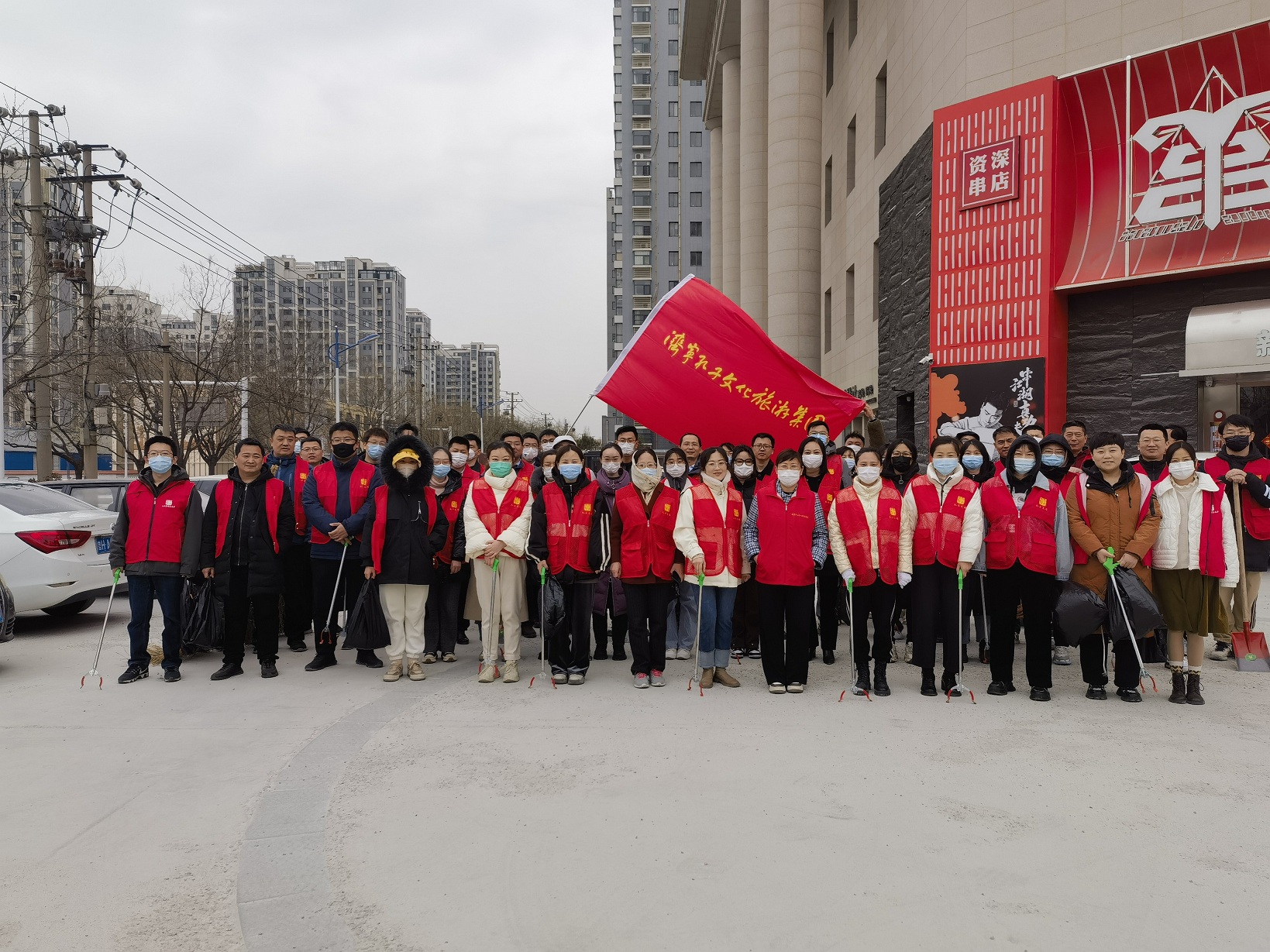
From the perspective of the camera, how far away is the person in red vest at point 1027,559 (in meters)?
6.11

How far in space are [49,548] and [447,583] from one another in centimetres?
453

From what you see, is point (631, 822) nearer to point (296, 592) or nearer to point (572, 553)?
point (572, 553)

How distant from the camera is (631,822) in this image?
13.0 feet

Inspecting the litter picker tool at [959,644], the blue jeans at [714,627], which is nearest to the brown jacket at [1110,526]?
the litter picker tool at [959,644]

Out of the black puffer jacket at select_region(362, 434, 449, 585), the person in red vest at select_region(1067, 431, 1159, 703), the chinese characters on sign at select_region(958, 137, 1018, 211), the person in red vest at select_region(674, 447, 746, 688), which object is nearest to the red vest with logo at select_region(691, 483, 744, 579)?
the person in red vest at select_region(674, 447, 746, 688)

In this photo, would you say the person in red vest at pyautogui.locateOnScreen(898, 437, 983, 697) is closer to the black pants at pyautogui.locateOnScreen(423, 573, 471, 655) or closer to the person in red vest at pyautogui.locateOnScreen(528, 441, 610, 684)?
the person in red vest at pyautogui.locateOnScreen(528, 441, 610, 684)

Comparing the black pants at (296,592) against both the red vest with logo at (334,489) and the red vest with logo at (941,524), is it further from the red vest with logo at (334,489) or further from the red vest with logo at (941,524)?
the red vest with logo at (941,524)

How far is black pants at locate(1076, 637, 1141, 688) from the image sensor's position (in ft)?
20.0

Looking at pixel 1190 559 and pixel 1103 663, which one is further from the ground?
pixel 1190 559

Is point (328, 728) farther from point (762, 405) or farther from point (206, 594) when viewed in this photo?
point (762, 405)

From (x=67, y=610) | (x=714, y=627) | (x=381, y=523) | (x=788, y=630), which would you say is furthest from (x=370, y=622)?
(x=67, y=610)

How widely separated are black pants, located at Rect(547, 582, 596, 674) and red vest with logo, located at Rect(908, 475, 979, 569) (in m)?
2.57

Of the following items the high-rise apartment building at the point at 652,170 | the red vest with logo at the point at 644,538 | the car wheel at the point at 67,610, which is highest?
the high-rise apartment building at the point at 652,170

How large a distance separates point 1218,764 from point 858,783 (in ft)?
6.93
